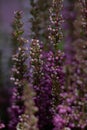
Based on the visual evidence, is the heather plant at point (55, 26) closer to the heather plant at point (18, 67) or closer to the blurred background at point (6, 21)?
the heather plant at point (18, 67)

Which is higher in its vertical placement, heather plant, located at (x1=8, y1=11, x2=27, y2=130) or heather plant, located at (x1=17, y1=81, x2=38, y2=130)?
heather plant, located at (x1=8, y1=11, x2=27, y2=130)

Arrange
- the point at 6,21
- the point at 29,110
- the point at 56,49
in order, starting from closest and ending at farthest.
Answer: the point at 29,110
the point at 56,49
the point at 6,21

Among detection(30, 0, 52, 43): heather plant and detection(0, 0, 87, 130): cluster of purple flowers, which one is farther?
detection(30, 0, 52, 43): heather plant

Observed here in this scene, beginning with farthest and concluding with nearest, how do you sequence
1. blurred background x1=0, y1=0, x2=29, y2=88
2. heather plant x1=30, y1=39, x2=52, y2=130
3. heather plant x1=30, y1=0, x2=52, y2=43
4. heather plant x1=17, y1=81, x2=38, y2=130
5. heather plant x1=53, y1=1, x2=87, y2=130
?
blurred background x1=0, y1=0, x2=29, y2=88 → heather plant x1=30, y1=0, x2=52, y2=43 → heather plant x1=30, y1=39, x2=52, y2=130 → heather plant x1=53, y1=1, x2=87, y2=130 → heather plant x1=17, y1=81, x2=38, y2=130

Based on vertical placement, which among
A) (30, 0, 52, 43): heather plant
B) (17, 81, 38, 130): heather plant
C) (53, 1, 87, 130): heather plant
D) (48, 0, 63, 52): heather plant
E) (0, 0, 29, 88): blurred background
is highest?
(0, 0, 29, 88): blurred background

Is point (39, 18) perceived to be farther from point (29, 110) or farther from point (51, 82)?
point (29, 110)

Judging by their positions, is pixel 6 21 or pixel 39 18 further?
pixel 6 21

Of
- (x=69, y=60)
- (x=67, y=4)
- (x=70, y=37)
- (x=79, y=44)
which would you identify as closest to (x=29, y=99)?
(x=79, y=44)

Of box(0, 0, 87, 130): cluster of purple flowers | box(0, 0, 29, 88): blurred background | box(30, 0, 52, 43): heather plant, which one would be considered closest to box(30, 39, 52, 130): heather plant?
box(0, 0, 87, 130): cluster of purple flowers

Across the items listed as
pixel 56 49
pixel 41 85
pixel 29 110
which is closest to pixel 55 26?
pixel 56 49

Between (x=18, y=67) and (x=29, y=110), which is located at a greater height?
(x=18, y=67)

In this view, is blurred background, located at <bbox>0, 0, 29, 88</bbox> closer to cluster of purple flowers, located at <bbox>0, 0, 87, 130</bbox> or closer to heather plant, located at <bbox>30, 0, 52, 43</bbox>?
heather plant, located at <bbox>30, 0, 52, 43</bbox>
